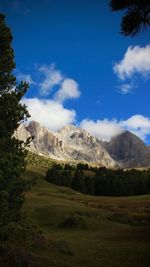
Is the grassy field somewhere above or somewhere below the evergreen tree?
below

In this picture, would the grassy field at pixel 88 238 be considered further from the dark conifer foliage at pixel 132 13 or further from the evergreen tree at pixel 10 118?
the dark conifer foliage at pixel 132 13

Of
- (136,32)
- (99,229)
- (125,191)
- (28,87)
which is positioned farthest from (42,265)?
(125,191)

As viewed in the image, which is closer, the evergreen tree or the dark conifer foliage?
the dark conifer foliage

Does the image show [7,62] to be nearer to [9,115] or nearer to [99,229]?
[9,115]

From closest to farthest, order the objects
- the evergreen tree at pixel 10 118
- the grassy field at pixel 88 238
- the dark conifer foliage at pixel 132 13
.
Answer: the dark conifer foliage at pixel 132 13 < the evergreen tree at pixel 10 118 < the grassy field at pixel 88 238

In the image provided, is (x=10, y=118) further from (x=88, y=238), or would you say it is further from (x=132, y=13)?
(x=88, y=238)

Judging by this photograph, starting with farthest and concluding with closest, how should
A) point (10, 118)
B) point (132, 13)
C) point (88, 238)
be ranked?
1. point (88, 238)
2. point (10, 118)
3. point (132, 13)

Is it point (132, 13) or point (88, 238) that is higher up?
point (132, 13)

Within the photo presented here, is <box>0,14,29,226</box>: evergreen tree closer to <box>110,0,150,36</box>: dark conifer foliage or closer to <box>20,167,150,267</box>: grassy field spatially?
<box>20,167,150,267</box>: grassy field

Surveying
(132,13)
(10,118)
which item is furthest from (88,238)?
(132,13)

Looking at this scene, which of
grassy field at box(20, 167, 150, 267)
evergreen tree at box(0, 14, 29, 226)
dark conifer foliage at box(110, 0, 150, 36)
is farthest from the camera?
grassy field at box(20, 167, 150, 267)

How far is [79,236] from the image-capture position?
42969 mm

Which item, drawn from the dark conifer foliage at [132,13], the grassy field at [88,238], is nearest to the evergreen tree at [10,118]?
the grassy field at [88,238]

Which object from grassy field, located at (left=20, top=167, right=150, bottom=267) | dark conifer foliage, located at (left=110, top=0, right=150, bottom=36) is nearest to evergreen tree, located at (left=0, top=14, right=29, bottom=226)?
grassy field, located at (left=20, top=167, right=150, bottom=267)
